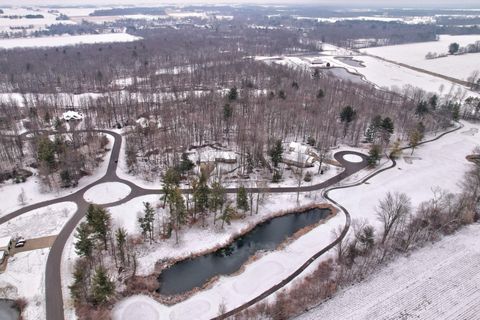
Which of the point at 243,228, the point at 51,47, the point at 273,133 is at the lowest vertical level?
the point at 243,228

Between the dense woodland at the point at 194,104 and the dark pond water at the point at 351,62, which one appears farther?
the dark pond water at the point at 351,62

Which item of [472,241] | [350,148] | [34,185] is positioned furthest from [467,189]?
[34,185]

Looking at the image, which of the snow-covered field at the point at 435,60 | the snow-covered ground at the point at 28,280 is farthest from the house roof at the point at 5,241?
the snow-covered field at the point at 435,60

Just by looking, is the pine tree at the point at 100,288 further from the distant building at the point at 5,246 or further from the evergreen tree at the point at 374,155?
the evergreen tree at the point at 374,155

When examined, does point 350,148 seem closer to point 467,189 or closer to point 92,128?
point 467,189

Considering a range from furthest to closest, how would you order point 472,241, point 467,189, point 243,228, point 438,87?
point 438,87 → point 467,189 → point 243,228 → point 472,241

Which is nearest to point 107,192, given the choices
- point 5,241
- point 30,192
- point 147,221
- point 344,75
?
point 30,192
